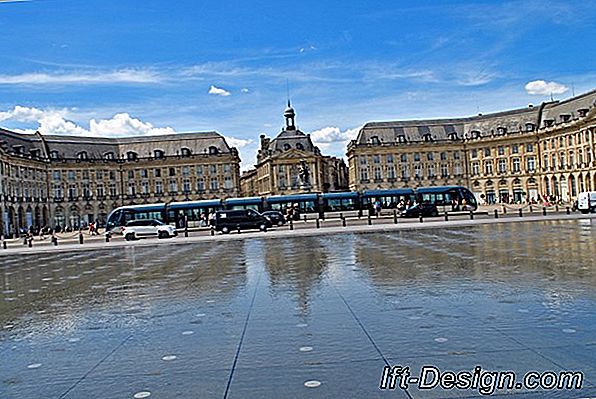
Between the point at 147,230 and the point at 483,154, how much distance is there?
87.8 m

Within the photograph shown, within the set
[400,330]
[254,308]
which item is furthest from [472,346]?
[254,308]

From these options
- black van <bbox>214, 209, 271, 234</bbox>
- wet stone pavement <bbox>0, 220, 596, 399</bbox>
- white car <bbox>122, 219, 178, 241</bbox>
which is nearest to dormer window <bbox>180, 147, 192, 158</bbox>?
black van <bbox>214, 209, 271, 234</bbox>

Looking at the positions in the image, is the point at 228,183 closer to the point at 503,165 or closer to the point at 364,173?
the point at 364,173

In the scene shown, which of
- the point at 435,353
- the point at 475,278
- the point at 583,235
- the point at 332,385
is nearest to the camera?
the point at 332,385

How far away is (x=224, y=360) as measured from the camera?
7.37 metres

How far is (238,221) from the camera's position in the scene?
4791cm

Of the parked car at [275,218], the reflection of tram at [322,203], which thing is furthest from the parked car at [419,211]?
the parked car at [275,218]

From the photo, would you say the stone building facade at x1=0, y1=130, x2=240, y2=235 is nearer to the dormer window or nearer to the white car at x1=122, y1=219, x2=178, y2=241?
the dormer window

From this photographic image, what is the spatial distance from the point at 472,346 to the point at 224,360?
307 cm

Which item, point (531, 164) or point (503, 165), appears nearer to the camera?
point (531, 164)

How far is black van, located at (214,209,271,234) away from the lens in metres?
47.5

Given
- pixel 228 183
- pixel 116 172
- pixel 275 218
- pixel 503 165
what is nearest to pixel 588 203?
pixel 275 218

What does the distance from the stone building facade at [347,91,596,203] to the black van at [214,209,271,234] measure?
241 feet

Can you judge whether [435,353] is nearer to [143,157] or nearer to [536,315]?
[536,315]
